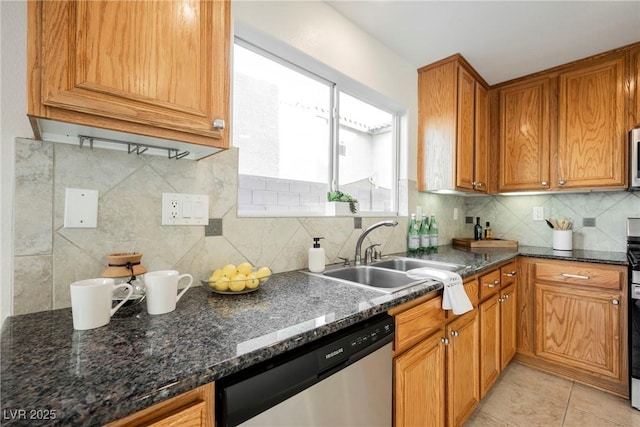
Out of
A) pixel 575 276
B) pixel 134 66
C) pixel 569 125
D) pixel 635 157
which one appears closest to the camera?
pixel 134 66

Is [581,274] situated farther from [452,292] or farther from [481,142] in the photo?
[452,292]

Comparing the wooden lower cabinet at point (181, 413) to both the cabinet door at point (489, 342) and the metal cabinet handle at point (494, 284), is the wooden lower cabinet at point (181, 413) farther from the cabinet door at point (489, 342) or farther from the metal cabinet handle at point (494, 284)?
the metal cabinet handle at point (494, 284)

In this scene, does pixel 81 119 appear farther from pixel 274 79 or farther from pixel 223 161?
pixel 274 79

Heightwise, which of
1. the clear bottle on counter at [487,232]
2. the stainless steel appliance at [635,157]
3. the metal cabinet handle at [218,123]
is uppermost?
the stainless steel appliance at [635,157]

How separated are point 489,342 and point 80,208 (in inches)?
88.4

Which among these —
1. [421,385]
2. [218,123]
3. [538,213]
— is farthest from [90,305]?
[538,213]

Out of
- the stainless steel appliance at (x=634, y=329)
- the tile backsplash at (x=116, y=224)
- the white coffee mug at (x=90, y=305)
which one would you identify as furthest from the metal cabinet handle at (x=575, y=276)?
the white coffee mug at (x=90, y=305)

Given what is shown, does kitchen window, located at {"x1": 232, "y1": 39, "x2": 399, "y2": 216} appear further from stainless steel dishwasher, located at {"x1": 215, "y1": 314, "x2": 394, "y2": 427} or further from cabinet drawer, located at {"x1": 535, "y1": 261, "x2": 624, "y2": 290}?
cabinet drawer, located at {"x1": 535, "y1": 261, "x2": 624, "y2": 290}

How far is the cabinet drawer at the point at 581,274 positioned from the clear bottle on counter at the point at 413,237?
0.94 metres

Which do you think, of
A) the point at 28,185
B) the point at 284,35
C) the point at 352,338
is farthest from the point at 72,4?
the point at 352,338

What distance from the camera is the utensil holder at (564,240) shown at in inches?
94.8

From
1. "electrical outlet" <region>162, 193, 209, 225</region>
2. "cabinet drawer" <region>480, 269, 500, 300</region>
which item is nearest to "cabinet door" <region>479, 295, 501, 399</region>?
"cabinet drawer" <region>480, 269, 500, 300</region>

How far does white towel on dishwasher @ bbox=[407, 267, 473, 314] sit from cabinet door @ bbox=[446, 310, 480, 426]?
0.16 m

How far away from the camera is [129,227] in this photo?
103 cm
